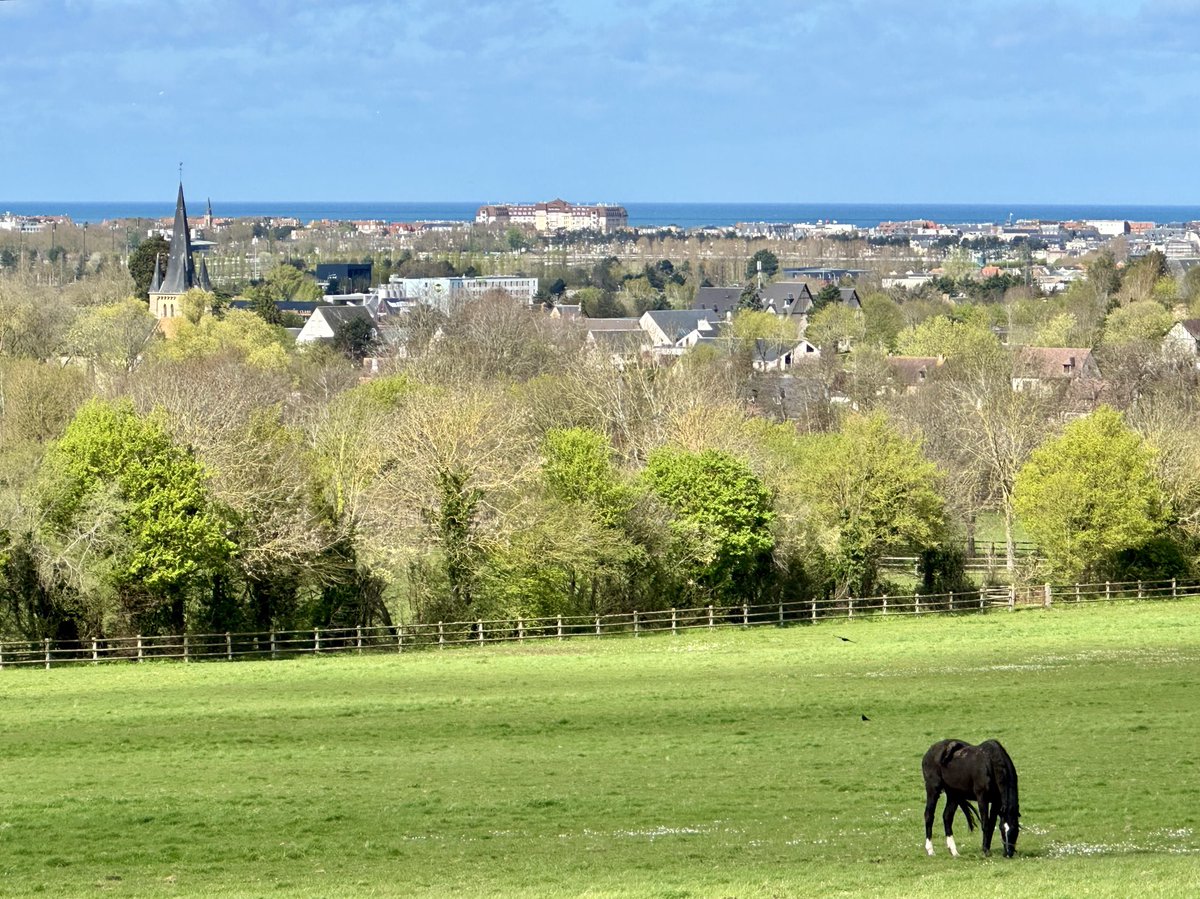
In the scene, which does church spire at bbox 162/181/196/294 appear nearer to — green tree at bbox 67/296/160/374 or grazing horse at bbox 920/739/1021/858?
green tree at bbox 67/296/160/374

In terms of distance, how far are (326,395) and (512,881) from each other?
51.5 meters

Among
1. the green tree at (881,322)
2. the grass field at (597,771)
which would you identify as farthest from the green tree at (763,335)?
the grass field at (597,771)

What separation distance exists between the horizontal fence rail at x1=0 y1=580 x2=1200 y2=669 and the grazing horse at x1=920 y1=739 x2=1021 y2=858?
75.9 ft

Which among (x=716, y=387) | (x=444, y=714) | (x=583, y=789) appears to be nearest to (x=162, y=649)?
(x=444, y=714)

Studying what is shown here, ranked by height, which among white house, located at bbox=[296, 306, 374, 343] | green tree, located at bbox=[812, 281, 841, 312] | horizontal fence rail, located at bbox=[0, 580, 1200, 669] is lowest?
horizontal fence rail, located at bbox=[0, 580, 1200, 669]

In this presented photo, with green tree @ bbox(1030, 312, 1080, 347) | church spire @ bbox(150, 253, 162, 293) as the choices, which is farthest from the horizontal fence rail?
church spire @ bbox(150, 253, 162, 293)

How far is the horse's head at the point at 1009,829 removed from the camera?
54.3 ft

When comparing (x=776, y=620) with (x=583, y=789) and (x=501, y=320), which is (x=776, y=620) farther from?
(x=501, y=320)

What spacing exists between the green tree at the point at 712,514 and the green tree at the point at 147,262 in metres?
102

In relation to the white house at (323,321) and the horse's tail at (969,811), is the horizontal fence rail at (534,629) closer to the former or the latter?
the horse's tail at (969,811)

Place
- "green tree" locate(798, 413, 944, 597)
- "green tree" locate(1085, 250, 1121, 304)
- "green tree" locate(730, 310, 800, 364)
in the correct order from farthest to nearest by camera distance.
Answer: "green tree" locate(1085, 250, 1121, 304) < "green tree" locate(730, 310, 800, 364) < "green tree" locate(798, 413, 944, 597)

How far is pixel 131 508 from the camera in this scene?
36.9 meters

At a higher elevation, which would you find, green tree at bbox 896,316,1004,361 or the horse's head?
green tree at bbox 896,316,1004,361

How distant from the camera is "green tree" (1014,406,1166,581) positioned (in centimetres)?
4603
